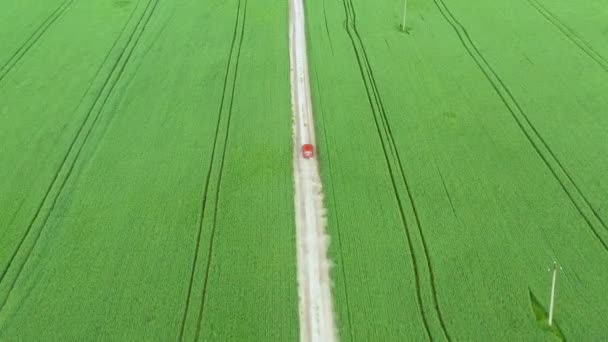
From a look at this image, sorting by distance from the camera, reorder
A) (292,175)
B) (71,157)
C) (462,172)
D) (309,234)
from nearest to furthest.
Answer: (309,234), (462,172), (292,175), (71,157)

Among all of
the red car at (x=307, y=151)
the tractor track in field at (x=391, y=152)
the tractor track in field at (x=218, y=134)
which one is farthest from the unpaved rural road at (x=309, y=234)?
the tractor track in field at (x=218, y=134)

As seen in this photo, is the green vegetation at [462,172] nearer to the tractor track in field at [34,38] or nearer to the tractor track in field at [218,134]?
the tractor track in field at [218,134]

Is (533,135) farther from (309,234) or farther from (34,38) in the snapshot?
(34,38)

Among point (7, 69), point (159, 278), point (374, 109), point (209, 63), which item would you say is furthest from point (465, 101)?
point (7, 69)

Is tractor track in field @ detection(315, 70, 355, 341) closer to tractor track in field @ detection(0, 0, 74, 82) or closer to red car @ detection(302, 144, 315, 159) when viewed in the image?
red car @ detection(302, 144, 315, 159)

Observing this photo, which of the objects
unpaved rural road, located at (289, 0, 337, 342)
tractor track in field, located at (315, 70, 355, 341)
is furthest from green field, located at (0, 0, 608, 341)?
unpaved rural road, located at (289, 0, 337, 342)

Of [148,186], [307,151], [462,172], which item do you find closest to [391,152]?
[462,172]

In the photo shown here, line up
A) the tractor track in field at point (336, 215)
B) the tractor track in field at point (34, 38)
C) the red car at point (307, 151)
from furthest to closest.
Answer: the tractor track in field at point (34, 38) < the red car at point (307, 151) < the tractor track in field at point (336, 215)
